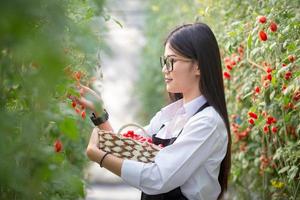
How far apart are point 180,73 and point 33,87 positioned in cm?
106

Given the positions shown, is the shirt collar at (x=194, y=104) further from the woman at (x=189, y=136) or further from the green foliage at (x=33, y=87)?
the green foliage at (x=33, y=87)

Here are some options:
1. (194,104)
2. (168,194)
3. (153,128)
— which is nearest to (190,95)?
(194,104)

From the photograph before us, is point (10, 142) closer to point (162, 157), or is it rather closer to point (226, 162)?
point (162, 157)

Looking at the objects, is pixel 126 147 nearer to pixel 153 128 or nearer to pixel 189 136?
pixel 189 136

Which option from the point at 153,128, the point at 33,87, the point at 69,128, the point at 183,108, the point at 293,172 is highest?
the point at 33,87

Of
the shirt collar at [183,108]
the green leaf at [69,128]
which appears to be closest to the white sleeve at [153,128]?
the shirt collar at [183,108]

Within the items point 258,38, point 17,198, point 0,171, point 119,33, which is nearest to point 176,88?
point 258,38

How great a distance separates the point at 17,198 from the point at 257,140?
73.4 inches

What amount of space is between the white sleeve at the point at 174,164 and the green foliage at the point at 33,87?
40 cm

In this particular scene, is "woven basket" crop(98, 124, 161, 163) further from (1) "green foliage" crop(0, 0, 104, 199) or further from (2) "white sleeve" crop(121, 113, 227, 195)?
(1) "green foliage" crop(0, 0, 104, 199)

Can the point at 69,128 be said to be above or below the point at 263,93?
above

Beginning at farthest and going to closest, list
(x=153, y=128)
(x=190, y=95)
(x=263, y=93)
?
(x=263, y=93), (x=153, y=128), (x=190, y=95)

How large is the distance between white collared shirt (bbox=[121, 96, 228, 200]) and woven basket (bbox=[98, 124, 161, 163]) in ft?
0.17

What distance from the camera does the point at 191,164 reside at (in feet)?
7.29
